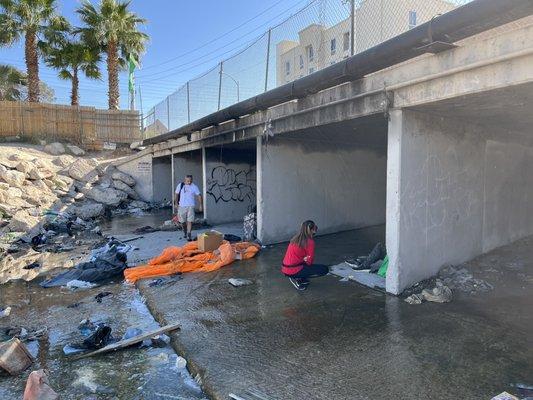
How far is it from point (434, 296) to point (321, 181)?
5.19 metres

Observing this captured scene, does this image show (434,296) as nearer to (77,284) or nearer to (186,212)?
(77,284)

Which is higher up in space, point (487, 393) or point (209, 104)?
point (209, 104)

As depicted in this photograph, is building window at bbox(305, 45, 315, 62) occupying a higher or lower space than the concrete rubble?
higher

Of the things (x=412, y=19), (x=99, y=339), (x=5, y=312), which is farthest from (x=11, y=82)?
(x=412, y=19)

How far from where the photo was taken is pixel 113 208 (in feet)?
55.8

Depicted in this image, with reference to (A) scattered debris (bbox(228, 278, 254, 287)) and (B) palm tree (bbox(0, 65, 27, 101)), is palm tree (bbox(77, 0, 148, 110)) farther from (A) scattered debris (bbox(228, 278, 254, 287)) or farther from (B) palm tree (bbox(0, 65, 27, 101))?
(A) scattered debris (bbox(228, 278, 254, 287))

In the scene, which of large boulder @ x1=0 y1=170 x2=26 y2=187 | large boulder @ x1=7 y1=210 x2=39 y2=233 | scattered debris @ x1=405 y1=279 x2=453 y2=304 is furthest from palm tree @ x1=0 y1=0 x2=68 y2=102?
scattered debris @ x1=405 y1=279 x2=453 y2=304

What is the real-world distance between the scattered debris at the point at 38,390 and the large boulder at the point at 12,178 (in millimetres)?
14118

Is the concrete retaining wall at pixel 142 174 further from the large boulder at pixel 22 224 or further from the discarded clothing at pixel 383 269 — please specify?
the discarded clothing at pixel 383 269

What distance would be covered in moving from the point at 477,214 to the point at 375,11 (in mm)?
4160

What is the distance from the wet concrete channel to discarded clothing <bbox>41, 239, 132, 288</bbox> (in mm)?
380

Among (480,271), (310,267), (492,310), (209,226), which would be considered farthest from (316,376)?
(209,226)

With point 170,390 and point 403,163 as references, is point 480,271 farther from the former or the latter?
point 170,390

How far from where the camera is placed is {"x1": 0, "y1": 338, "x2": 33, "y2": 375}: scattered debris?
374 cm
